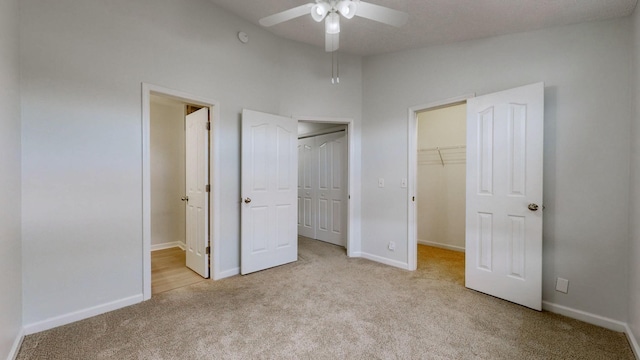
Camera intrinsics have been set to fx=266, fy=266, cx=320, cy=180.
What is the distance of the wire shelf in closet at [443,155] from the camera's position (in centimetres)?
427

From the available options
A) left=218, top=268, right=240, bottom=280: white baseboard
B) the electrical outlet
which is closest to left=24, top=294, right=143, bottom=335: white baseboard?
left=218, top=268, right=240, bottom=280: white baseboard

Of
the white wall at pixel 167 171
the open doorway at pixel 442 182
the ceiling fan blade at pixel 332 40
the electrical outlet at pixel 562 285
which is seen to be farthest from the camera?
the white wall at pixel 167 171

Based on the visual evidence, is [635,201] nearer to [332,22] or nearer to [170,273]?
[332,22]

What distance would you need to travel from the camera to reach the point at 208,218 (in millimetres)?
3002

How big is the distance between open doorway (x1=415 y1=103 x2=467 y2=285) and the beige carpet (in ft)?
5.31

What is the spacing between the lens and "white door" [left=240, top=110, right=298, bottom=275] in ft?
10.2

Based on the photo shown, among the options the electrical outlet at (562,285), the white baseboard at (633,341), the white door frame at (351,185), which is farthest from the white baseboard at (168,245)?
the white baseboard at (633,341)

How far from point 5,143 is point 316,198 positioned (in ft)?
12.4

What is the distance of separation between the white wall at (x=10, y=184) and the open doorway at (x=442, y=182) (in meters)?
4.08

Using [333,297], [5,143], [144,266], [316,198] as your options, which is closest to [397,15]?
[333,297]

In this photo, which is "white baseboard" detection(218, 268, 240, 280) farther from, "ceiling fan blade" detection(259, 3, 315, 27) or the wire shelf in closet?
the wire shelf in closet

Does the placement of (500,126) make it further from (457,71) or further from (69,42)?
(69,42)

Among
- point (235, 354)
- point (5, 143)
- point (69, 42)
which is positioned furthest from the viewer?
point (69, 42)

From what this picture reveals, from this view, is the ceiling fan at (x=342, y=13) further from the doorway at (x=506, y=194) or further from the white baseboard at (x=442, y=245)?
the white baseboard at (x=442, y=245)
